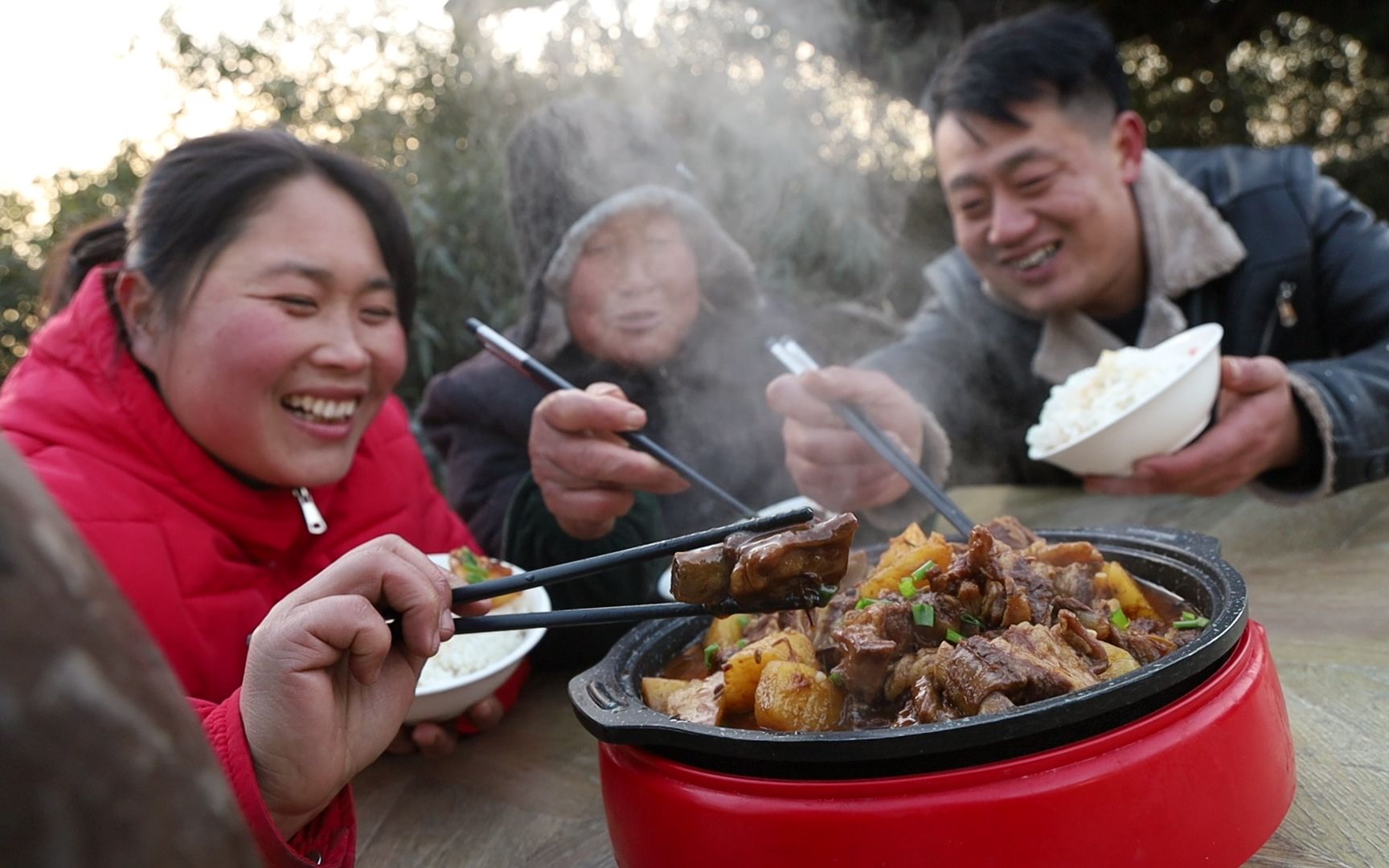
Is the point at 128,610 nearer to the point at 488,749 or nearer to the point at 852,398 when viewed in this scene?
the point at 488,749

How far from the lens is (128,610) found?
0.50m

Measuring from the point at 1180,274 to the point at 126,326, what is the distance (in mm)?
3959

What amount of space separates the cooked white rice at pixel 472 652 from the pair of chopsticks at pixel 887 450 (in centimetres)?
99

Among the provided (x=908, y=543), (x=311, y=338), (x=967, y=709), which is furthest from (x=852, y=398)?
(x=311, y=338)

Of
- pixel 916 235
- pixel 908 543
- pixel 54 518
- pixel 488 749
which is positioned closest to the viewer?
pixel 54 518

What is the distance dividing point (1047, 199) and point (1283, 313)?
1233 millimetres

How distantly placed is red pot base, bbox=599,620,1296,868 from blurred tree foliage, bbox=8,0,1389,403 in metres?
3.42

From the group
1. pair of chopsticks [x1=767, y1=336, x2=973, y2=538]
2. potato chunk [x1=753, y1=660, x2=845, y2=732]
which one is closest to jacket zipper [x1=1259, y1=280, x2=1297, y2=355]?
pair of chopsticks [x1=767, y1=336, x2=973, y2=538]

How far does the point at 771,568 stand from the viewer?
136 cm

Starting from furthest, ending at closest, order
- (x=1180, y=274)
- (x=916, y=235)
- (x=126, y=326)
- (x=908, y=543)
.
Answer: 1. (x=916, y=235)
2. (x=1180, y=274)
3. (x=126, y=326)
4. (x=908, y=543)

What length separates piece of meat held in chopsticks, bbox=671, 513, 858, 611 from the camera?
1.37 meters

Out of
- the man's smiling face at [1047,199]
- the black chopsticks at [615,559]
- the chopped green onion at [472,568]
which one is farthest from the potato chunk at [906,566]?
the man's smiling face at [1047,199]

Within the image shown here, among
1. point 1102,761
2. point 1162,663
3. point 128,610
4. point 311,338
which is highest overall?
point 128,610

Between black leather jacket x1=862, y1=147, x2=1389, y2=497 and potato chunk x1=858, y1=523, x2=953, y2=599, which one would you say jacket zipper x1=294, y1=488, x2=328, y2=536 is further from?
black leather jacket x1=862, y1=147, x2=1389, y2=497
